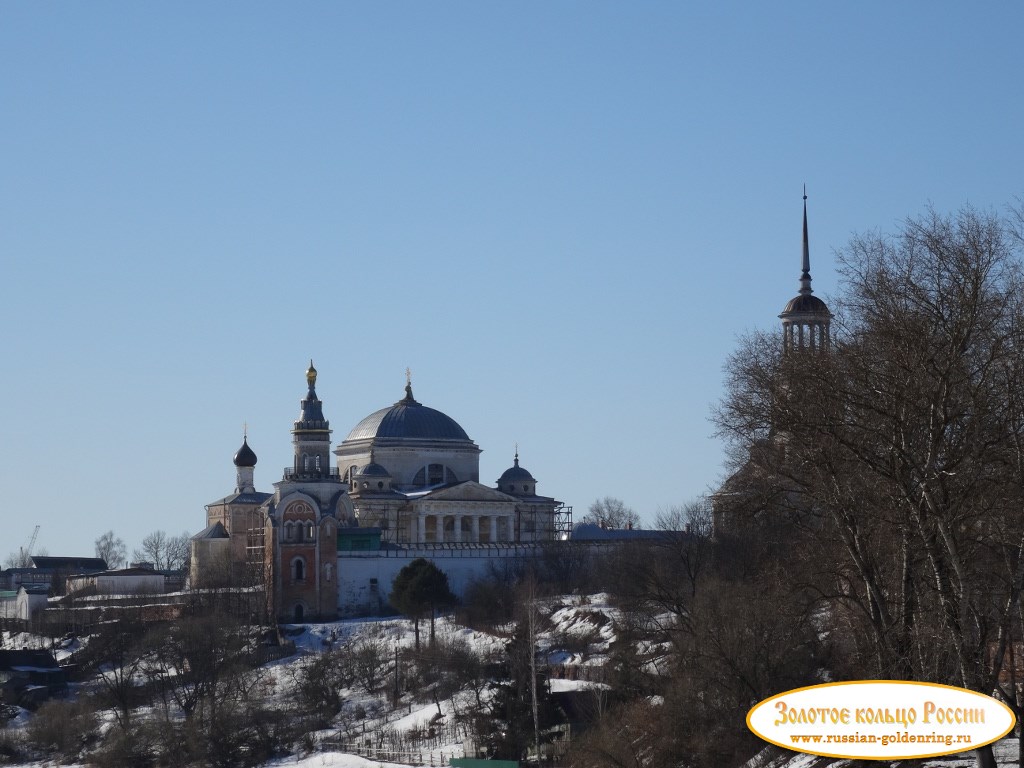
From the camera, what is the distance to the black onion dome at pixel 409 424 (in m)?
99.0

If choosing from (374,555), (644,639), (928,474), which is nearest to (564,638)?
(644,639)

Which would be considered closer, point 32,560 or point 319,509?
point 319,509

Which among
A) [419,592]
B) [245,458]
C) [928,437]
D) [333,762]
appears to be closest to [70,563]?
[245,458]

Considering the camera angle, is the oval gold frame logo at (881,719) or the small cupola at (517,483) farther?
the small cupola at (517,483)

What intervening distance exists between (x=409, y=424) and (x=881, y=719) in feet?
261

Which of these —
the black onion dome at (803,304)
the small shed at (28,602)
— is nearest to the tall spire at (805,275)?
the black onion dome at (803,304)

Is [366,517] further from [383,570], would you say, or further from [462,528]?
[383,570]

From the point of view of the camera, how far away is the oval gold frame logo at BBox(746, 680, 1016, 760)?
65.9 feet

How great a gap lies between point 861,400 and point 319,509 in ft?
196

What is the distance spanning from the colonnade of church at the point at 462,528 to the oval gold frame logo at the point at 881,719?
7242 cm

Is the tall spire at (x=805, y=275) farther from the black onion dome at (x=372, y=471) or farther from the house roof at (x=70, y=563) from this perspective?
the house roof at (x=70, y=563)

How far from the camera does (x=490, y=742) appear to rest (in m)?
50.0

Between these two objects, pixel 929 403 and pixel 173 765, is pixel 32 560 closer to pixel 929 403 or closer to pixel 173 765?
pixel 173 765

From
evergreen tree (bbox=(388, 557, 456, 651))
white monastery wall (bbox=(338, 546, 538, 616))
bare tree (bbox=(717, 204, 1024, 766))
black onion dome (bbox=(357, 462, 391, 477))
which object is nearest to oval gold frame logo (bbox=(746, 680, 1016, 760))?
bare tree (bbox=(717, 204, 1024, 766))
